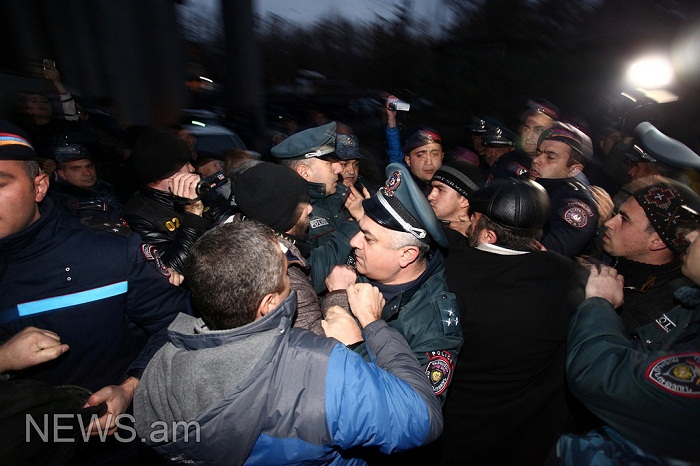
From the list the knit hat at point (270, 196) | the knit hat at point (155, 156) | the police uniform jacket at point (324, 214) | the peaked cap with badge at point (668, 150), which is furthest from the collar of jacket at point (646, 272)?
the knit hat at point (155, 156)

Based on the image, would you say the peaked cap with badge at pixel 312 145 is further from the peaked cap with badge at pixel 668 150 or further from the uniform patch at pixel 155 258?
the peaked cap with badge at pixel 668 150

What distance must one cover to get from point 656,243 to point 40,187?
3334 mm

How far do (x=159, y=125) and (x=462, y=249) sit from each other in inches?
495

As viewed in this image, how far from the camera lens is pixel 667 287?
2.12 m

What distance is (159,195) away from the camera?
2.88 m

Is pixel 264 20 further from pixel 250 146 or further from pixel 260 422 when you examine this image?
pixel 260 422

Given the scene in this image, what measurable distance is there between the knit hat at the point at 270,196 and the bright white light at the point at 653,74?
6.78 metres

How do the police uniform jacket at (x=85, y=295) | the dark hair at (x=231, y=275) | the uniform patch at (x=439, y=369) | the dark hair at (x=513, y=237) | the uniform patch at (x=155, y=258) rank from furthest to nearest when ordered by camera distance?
the uniform patch at (x=155, y=258) → the dark hair at (x=513, y=237) → the police uniform jacket at (x=85, y=295) → the uniform patch at (x=439, y=369) → the dark hair at (x=231, y=275)

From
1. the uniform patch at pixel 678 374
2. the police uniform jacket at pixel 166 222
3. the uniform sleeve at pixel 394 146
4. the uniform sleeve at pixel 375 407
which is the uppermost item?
the uniform patch at pixel 678 374

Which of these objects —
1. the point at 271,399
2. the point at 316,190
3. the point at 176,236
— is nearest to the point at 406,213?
the point at 271,399

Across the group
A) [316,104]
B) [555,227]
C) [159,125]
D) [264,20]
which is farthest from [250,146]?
[264,20]

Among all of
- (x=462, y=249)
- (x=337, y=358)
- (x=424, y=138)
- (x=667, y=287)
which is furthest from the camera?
(x=424, y=138)

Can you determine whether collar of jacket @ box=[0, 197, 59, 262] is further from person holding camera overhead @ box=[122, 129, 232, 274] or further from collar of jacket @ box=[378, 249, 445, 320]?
collar of jacket @ box=[378, 249, 445, 320]

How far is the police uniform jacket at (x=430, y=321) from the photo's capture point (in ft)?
6.15
